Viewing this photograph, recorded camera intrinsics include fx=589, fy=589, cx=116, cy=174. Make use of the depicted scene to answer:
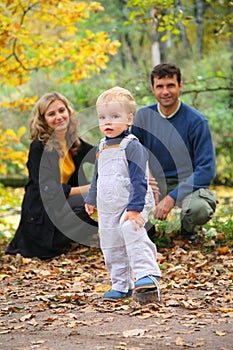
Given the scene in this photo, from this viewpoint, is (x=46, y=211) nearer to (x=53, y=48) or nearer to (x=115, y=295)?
(x=115, y=295)

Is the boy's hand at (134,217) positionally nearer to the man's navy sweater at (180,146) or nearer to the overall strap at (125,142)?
the overall strap at (125,142)

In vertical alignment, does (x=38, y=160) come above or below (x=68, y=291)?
above

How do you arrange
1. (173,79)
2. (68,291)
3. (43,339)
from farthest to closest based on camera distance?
(173,79), (68,291), (43,339)

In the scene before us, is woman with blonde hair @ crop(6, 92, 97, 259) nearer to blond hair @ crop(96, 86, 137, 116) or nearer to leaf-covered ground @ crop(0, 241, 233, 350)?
leaf-covered ground @ crop(0, 241, 233, 350)

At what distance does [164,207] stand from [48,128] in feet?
4.56

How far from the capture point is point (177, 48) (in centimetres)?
2109

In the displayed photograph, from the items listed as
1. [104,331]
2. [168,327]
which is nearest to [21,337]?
[104,331]

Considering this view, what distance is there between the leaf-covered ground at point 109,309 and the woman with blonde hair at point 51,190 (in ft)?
1.15

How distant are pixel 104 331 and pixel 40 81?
12450mm

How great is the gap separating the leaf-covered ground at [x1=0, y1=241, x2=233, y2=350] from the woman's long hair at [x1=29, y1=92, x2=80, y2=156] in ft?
3.68

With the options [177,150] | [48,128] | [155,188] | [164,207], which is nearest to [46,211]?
[48,128]

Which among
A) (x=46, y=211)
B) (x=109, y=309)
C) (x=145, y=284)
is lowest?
(x=109, y=309)

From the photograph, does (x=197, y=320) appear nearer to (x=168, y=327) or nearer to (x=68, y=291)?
(x=168, y=327)

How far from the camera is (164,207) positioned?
5.04 meters
